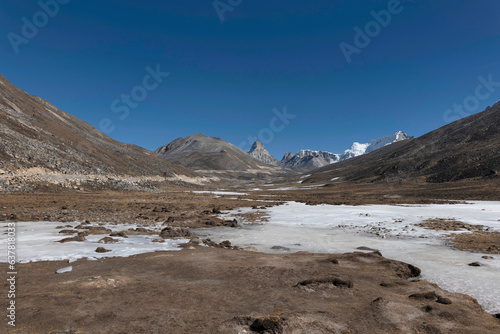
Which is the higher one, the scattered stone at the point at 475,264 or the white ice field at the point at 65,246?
the white ice field at the point at 65,246

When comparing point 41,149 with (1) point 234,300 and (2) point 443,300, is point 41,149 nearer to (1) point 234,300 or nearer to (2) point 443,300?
(1) point 234,300

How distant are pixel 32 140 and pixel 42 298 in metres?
75.8

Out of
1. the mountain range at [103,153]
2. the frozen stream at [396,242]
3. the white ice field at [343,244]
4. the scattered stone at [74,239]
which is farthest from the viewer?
the mountain range at [103,153]

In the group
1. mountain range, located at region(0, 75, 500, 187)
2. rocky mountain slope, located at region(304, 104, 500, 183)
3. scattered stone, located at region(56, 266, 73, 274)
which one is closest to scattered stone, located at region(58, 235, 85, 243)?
scattered stone, located at region(56, 266, 73, 274)

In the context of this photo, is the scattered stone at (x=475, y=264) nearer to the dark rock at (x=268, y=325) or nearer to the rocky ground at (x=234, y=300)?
the rocky ground at (x=234, y=300)

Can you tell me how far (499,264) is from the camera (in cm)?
1211

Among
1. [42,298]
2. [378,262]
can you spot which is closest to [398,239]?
[378,262]

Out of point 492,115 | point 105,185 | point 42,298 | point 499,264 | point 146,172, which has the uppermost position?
point 492,115

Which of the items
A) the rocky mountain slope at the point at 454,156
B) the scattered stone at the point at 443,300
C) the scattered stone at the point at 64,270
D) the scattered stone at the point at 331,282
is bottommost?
the scattered stone at the point at 443,300

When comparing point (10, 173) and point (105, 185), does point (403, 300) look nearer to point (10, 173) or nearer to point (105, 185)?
point (10, 173)

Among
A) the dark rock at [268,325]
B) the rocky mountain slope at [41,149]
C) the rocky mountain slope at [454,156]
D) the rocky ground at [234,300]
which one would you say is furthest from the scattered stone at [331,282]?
the rocky mountain slope at [454,156]

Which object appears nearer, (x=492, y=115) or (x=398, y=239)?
(x=398, y=239)

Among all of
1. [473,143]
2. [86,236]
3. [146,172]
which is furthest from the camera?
[473,143]

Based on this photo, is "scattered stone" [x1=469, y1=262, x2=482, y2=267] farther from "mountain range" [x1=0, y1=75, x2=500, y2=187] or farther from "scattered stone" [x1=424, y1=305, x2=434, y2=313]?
"mountain range" [x1=0, y1=75, x2=500, y2=187]
